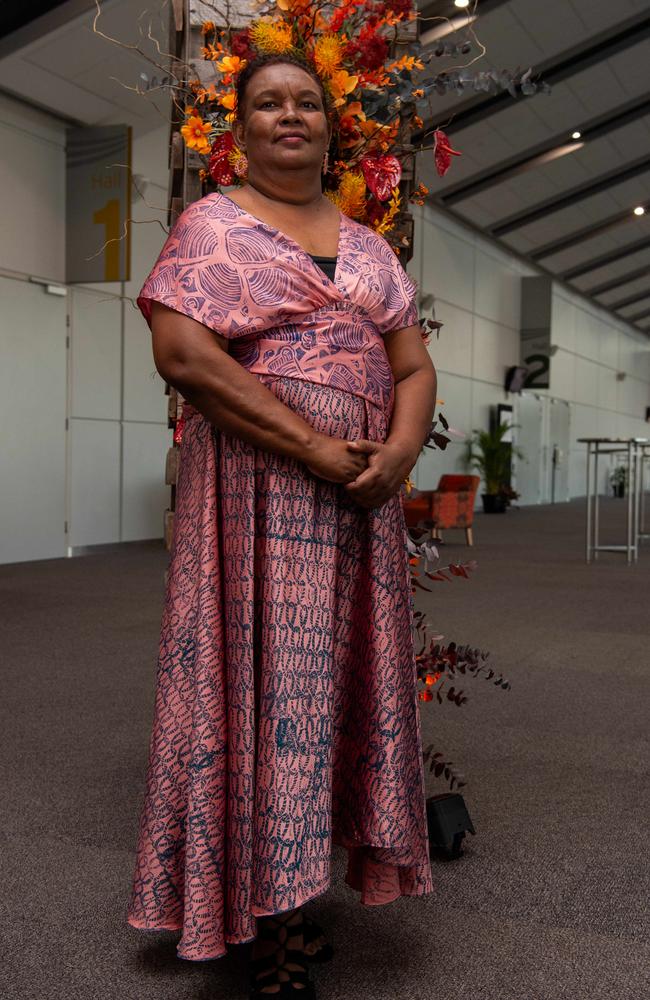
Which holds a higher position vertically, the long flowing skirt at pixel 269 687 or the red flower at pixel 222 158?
the red flower at pixel 222 158

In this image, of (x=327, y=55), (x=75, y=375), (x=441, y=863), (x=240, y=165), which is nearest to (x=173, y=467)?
(x=240, y=165)

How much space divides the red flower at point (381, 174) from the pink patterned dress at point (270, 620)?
31cm

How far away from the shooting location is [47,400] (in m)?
7.73

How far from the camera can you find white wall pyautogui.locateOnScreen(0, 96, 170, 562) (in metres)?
7.38

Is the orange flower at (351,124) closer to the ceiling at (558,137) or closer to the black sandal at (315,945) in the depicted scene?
the black sandal at (315,945)

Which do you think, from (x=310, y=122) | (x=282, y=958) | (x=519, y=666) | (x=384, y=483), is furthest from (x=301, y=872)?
(x=519, y=666)

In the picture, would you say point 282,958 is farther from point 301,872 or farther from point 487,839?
point 487,839

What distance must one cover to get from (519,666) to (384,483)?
8.43 ft

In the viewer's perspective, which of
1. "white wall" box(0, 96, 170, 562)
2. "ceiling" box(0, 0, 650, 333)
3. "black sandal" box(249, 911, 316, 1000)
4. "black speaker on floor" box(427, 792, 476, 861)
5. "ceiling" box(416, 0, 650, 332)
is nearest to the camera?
"black sandal" box(249, 911, 316, 1000)

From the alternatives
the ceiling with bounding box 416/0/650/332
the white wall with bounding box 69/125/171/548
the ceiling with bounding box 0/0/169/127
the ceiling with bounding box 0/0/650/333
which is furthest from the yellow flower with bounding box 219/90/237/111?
the white wall with bounding box 69/125/171/548

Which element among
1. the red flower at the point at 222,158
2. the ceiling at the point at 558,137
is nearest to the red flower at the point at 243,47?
the red flower at the point at 222,158

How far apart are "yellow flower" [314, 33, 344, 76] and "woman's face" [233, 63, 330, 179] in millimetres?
262

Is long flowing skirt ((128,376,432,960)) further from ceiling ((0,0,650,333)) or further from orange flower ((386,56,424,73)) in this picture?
ceiling ((0,0,650,333))

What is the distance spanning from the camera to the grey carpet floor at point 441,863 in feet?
4.91
